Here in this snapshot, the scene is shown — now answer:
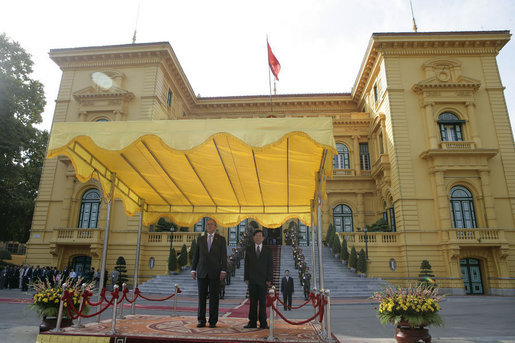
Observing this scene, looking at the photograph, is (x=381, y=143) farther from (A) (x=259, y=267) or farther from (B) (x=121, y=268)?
(A) (x=259, y=267)

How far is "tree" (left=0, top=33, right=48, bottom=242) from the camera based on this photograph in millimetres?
20922

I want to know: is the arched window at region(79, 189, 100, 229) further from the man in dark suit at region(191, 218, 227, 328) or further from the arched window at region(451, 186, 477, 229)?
the arched window at region(451, 186, 477, 229)

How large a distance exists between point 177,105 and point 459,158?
2227cm

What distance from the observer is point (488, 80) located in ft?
76.5

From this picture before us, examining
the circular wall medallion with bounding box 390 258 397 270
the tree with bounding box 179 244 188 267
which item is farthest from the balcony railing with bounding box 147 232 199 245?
the circular wall medallion with bounding box 390 258 397 270

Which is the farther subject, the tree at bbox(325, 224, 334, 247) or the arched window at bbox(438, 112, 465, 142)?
the tree at bbox(325, 224, 334, 247)

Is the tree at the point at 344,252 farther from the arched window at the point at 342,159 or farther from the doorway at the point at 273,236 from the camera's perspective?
the arched window at the point at 342,159

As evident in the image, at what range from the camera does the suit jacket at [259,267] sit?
260 inches

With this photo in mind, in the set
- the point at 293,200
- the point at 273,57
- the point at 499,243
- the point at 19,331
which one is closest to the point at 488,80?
the point at 499,243

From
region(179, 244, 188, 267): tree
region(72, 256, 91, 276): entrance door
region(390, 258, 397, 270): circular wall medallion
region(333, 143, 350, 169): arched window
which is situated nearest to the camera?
region(179, 244, 188, 267): tree

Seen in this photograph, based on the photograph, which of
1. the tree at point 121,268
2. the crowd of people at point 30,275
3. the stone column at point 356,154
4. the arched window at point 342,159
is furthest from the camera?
the arched window at point 342,159

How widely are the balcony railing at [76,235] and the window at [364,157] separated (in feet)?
70.1

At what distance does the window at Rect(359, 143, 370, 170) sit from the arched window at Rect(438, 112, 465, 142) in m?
7.02

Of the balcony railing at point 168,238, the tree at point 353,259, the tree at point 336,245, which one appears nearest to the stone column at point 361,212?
the tree at point 336,245
